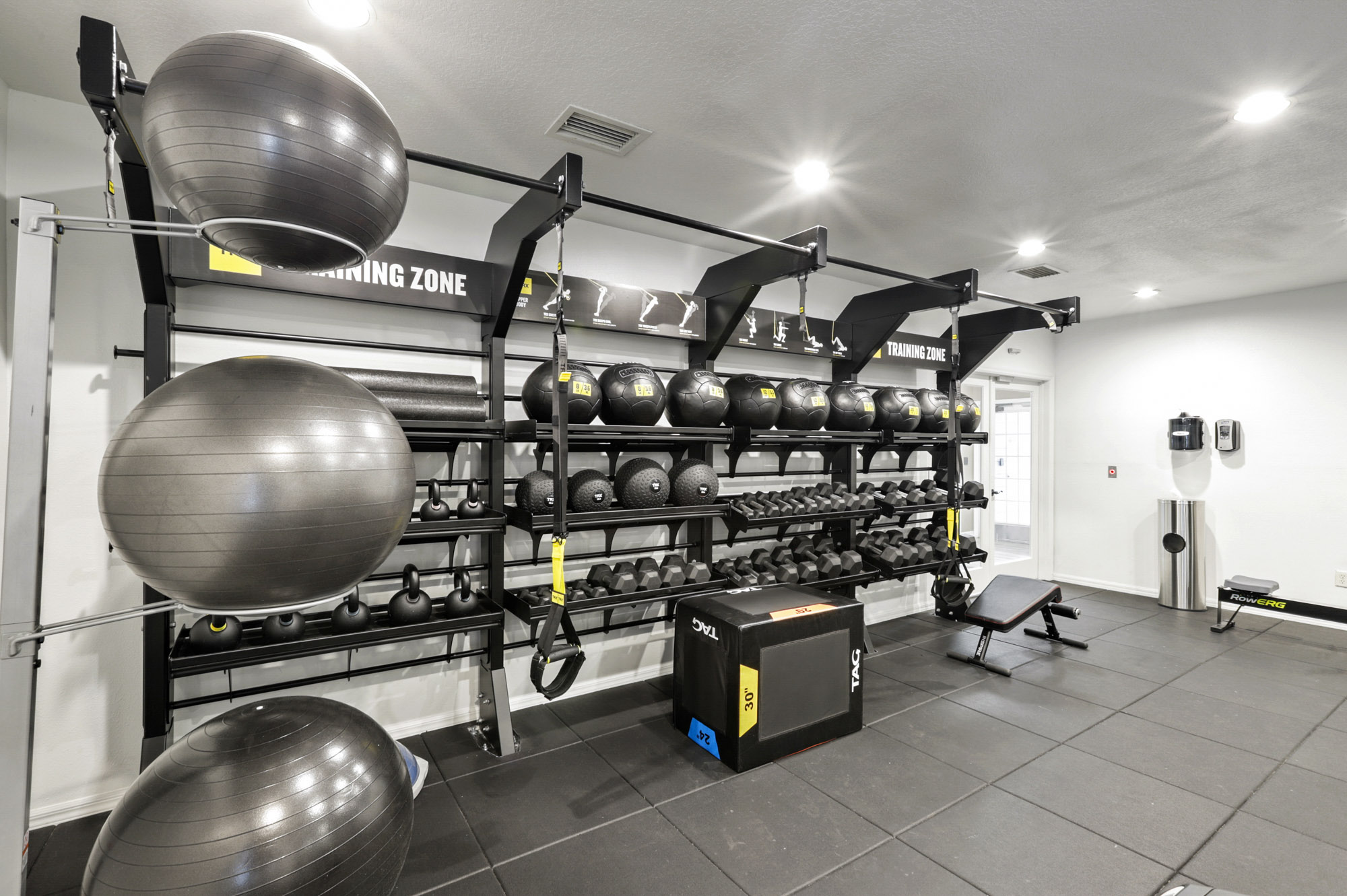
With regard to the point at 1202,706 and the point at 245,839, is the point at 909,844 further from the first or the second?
the point at 1202,706

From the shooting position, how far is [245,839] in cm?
111

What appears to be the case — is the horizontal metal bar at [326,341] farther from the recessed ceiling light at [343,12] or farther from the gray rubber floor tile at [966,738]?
the gray rubber floor tile at [966,738]

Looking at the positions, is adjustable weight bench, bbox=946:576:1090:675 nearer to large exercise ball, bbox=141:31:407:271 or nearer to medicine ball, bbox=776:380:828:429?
medicine ball, bbox=776:380:828:429

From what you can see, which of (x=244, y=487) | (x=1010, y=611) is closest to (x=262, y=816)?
(x=244, y=487)

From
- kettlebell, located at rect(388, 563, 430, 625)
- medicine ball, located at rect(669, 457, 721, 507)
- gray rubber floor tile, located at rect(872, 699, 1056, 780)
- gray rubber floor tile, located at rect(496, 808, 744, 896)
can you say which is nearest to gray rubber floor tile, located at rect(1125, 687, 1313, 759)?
gray rubber floor tile, located at rect(872, 699, 1056, 780)

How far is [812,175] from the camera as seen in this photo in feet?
10.1

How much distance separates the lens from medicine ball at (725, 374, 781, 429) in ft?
12.1

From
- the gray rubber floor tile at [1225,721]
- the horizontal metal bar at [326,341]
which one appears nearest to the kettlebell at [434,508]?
the horizontal metal bar at [326,341]

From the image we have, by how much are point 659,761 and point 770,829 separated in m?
0.69

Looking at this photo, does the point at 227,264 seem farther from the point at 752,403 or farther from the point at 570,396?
the point at 752,403

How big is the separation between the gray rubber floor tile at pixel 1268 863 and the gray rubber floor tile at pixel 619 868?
171 cm

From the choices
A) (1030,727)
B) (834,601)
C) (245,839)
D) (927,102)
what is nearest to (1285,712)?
(1030,727)

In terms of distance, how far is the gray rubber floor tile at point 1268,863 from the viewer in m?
2.09

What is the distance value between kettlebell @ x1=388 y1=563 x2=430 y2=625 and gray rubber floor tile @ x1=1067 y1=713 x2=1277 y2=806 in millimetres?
3237
